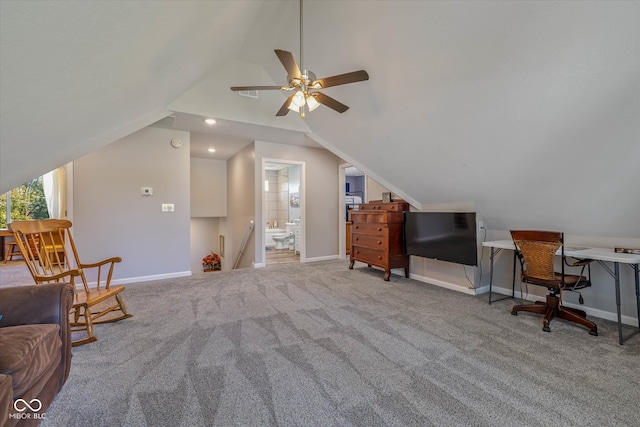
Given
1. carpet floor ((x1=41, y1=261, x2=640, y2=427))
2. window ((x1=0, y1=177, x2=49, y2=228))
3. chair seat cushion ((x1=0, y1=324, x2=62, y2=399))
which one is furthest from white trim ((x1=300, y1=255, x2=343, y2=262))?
window ((x1=0, y1=177, x2=49, y2=228))

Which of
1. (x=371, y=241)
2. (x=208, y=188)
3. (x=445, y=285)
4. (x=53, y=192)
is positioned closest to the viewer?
(x=445, y=285)

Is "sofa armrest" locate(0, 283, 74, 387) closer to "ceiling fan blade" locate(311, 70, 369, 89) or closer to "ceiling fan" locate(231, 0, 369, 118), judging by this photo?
"ceiling fan" locate(231, 0, 369, 118)

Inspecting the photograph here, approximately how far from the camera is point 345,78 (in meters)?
2.36

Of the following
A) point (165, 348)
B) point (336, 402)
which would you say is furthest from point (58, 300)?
point (336, 402)

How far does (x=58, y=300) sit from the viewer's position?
1.68 meters

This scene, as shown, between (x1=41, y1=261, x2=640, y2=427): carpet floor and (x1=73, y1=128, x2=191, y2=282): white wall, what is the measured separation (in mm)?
1257

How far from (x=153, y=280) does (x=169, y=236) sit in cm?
76

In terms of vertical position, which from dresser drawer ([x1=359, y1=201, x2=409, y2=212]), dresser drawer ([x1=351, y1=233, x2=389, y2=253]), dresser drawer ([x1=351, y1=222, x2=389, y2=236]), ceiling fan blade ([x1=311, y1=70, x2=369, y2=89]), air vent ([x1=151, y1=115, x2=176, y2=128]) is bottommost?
dresser drawer ([x1=351, y1=233, x2=389, y2=253])

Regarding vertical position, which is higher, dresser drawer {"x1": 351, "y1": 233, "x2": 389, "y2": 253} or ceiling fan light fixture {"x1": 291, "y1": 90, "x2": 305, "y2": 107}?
ceiling fan light fixture {"x1": 291, "y1": 90, "x2": 305, "y2": 107}

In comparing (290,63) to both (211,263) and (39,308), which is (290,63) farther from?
(211,263)

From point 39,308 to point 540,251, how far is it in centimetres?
415

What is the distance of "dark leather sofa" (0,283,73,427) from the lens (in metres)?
1.16

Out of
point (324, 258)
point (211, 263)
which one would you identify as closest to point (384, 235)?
point (324, 258)

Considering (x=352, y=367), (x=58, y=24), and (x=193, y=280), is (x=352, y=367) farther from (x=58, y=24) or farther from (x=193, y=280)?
(x=193, y=280)
